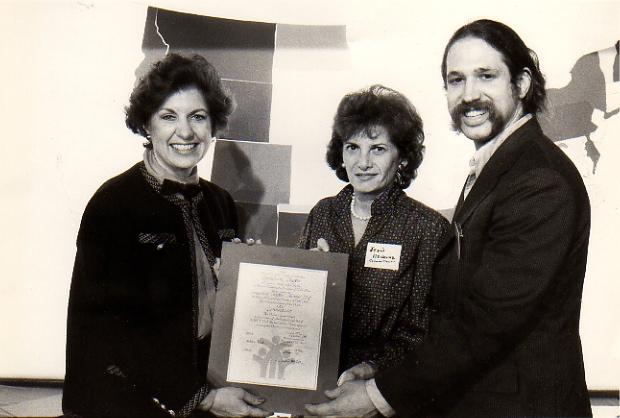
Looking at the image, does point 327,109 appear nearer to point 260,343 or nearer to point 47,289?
point 260,343

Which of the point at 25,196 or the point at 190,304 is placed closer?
the point at 190,304

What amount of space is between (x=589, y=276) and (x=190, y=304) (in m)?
1.03

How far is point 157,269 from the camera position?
1254 mm

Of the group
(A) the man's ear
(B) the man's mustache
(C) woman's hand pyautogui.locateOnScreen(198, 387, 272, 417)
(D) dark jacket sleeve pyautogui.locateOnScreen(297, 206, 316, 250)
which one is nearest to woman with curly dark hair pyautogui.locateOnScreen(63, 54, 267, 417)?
(C) woman's hand pyautogui.locateOnScreen(198, 387, 272, 417)

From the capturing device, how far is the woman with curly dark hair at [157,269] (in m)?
1.22

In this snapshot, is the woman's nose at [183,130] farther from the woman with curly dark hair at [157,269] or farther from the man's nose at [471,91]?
the man's nose at [471,91]

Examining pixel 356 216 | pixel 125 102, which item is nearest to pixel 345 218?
pixel 356 216

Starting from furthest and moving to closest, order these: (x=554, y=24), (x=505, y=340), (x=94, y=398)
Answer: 1. (x=554, y=24)
2. (x=94, y=398)
3. (x=505, y=340)

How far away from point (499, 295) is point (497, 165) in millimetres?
283

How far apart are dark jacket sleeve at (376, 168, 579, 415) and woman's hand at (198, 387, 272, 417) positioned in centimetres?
29

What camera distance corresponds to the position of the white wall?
1341 millimetres

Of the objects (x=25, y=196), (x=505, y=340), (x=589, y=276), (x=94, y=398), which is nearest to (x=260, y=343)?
(x=94, y=398)

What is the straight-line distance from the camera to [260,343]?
1206 millimetres

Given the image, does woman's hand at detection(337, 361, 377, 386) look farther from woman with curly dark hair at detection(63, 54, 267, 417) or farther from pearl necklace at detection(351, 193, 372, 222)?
pearl necklace at detection(351, 193, 372, 222)
